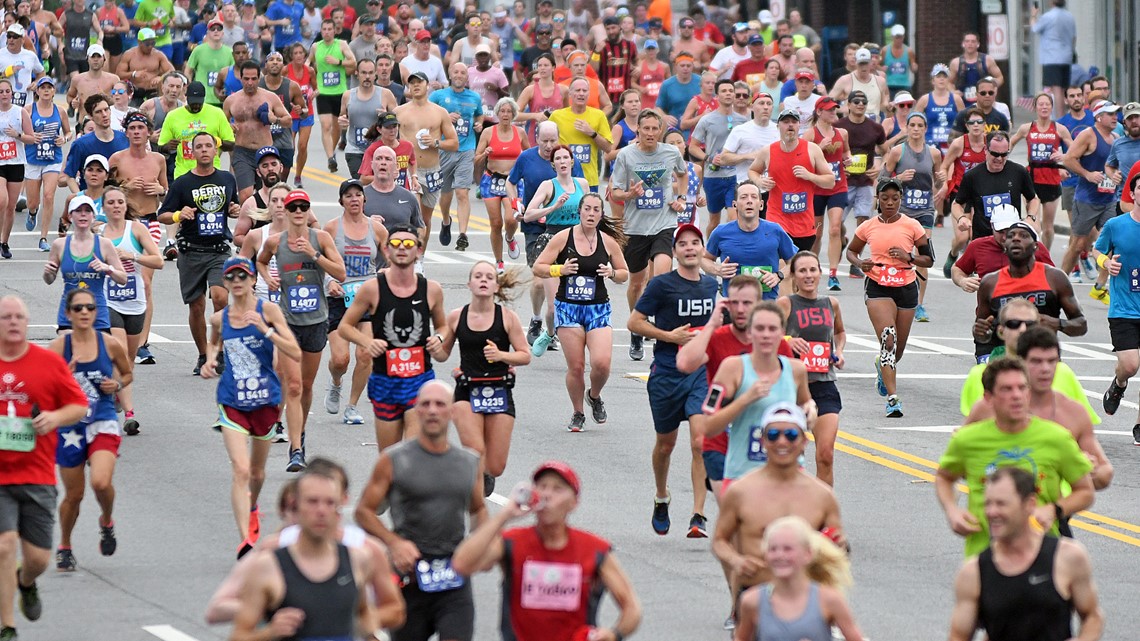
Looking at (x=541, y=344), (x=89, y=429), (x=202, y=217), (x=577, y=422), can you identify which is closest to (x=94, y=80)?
(x=202, y=217)

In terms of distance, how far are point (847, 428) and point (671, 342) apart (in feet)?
13.5

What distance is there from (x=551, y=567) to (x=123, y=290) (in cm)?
896

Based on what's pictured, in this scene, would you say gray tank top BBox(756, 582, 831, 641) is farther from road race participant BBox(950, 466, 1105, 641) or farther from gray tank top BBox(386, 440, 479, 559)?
gray tank top BBox(386, 440, 479, 559)

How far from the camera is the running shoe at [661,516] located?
1361 centimetres

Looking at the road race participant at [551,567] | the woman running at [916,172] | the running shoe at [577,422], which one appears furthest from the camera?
the woman running at [916,172]

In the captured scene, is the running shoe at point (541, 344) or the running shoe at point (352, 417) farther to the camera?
the running shoe at point (541, 344)

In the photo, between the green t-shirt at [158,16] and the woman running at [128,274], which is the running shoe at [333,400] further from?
the green t-shirt at [158,16]

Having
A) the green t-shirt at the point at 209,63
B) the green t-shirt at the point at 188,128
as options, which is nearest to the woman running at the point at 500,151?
the green t-shirt at the point at 188,128

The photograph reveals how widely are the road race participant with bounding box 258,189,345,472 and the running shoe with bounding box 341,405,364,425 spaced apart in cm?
138

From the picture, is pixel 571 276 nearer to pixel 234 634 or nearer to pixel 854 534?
pixel 854 534

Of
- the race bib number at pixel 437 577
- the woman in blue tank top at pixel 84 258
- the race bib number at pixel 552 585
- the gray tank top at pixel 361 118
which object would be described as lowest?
the race bib number at pixel 437 577

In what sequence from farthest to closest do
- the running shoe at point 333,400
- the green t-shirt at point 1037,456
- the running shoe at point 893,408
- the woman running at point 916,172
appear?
the woman running at point 916,172, the running shoe at point 893,408, the running shoe at point 333,400, the green t-shirt at point 1037,456

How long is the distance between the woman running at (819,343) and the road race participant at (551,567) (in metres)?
4.78

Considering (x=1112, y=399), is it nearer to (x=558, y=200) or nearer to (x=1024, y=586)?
(x=558, y=200)
